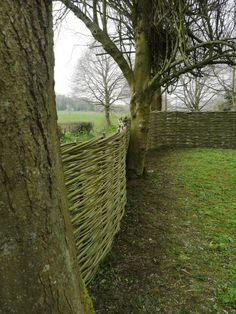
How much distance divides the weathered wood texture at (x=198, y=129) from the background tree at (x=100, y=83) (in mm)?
7114

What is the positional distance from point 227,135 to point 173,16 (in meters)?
5.67

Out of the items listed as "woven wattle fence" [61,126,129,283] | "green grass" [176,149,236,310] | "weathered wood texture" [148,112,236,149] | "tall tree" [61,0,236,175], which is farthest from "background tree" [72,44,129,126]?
"woven wattle fence" [61,126,129,283]

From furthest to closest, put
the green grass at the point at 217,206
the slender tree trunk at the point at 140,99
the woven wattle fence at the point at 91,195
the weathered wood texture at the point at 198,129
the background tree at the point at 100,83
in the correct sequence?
the background tree at the point at 100,83 < the weathered wood texture at the point at 198,129 < the slender tree trunk at the point at 140,99 < the green grass at the point at 217,206 < the woven wattle fence at the point at 91,195

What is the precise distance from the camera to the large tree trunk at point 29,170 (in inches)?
31.2

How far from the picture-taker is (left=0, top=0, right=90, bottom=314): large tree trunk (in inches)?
31.2

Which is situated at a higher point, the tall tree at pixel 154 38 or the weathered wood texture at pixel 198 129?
the tall tree at pixel 154 38

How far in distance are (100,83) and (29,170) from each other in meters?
15.7

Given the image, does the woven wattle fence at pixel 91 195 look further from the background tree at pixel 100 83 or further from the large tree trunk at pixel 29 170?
the background tree at pixel 100 83

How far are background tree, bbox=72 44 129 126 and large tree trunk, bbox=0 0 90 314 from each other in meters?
14.6

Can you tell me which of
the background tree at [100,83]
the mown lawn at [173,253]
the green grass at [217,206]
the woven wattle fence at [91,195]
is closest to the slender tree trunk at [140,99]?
the mown lawn at [173,253]

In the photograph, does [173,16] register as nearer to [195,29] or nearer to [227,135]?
[195,29]

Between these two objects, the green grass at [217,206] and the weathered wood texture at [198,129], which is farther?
the weathered wood texture at [198,129]

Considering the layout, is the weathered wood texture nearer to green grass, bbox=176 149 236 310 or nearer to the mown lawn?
green grass, bbox=176 149 236 310

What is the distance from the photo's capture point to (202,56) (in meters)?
4.32
